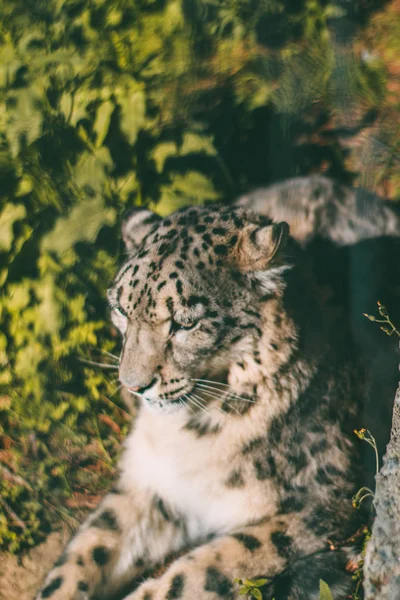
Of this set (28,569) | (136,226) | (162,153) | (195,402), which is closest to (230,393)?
(195,402)

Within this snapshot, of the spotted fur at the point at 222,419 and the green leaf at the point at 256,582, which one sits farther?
the spotted fur at the point at 222,419

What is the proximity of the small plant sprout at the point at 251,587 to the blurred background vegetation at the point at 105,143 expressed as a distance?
5.42ft

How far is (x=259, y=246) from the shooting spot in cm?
347

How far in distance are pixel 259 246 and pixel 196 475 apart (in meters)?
1.30

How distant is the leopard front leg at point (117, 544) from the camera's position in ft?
12.7

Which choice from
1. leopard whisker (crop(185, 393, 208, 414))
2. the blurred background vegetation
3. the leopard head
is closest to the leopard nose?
the leopard head

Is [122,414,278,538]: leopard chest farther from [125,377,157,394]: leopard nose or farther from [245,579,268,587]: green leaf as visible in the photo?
[125,377,157,394]: leopard nose

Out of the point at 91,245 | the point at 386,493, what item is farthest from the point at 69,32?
the point at 386,493

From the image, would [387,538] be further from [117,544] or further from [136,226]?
[136,226]

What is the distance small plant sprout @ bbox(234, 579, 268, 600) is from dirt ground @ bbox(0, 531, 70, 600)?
4.42 ft

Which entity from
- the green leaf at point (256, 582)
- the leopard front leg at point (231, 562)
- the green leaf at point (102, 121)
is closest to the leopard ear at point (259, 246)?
the leopard front leg at point (231, 562)

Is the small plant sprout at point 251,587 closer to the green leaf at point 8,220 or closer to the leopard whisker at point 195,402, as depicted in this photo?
the leopard whisker at point 195,402

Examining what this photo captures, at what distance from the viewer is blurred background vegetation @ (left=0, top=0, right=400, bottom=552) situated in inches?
193

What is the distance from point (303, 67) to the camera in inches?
211
